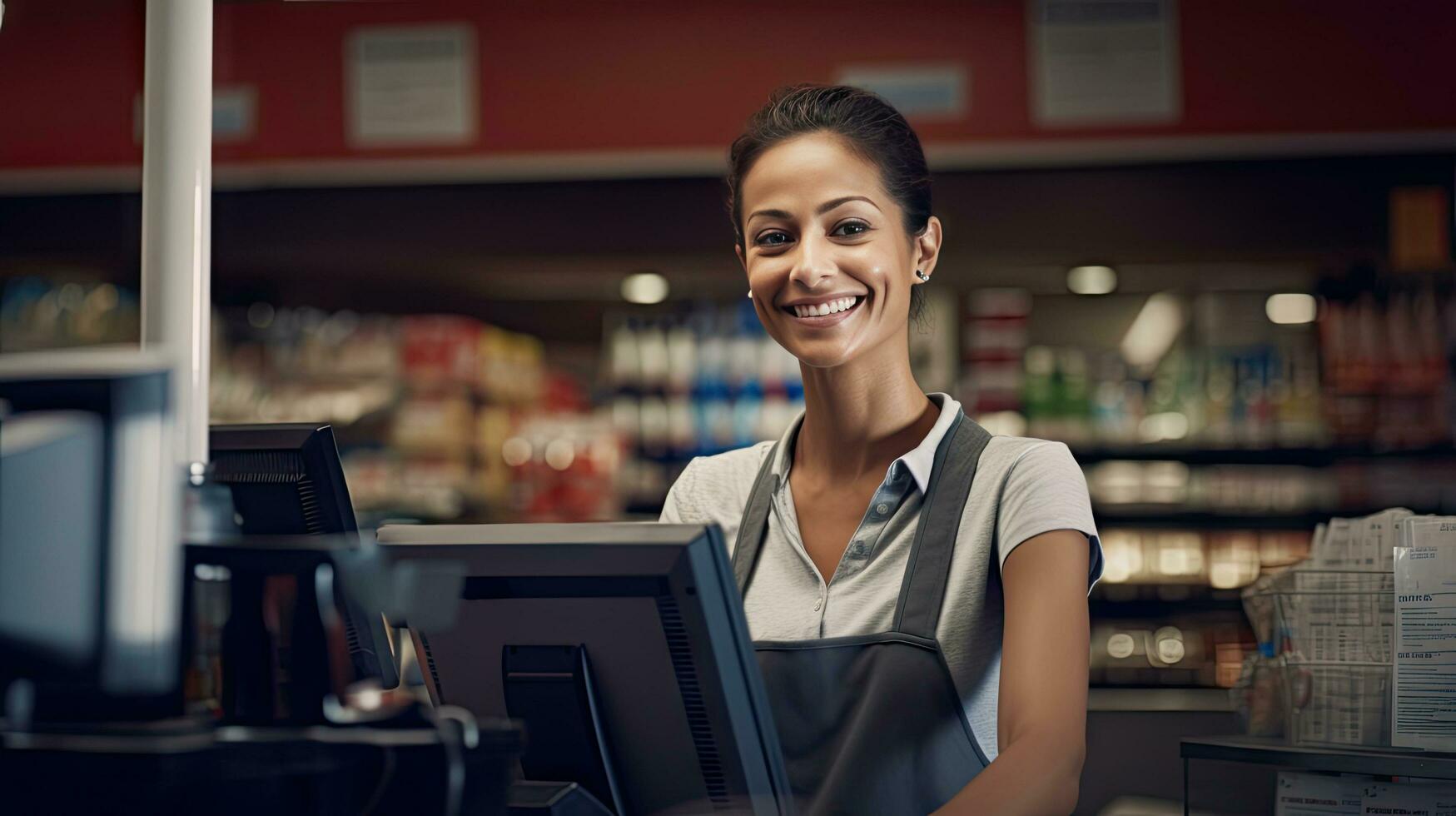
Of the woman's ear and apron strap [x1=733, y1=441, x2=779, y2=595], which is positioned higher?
the woman's ear

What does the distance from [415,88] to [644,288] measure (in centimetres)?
116

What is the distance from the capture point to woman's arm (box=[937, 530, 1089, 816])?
1.40m

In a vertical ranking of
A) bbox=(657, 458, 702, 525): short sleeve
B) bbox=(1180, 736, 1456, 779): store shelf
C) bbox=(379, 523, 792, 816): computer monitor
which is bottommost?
bbox=(1180, 736, 1456, 779): store shelf

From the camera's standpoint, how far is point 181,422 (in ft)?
3.21

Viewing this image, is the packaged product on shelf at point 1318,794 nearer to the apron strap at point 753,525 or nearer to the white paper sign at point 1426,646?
the white paper sign at point 1426,646

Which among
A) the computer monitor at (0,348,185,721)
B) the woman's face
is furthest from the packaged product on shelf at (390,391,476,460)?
the computer monitor at (0,348,185,721)

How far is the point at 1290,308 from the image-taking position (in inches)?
204

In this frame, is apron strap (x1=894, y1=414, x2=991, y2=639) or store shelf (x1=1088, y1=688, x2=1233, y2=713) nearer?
apron strap (x1=894, y1=414, x2=991, y2=639)

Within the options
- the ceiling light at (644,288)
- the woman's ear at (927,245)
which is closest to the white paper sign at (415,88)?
the ceiling light at (644,288)

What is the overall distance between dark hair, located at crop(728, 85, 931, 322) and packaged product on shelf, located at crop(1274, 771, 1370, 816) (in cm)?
91

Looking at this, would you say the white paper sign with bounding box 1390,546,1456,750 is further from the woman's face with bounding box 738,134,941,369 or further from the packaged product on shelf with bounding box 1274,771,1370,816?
the woman's face with bounding box 738,134,941,369

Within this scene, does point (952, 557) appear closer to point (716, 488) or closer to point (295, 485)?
point (716, 488)

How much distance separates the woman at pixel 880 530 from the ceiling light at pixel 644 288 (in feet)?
11.6

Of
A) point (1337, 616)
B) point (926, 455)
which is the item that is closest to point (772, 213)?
point (926, 455)
